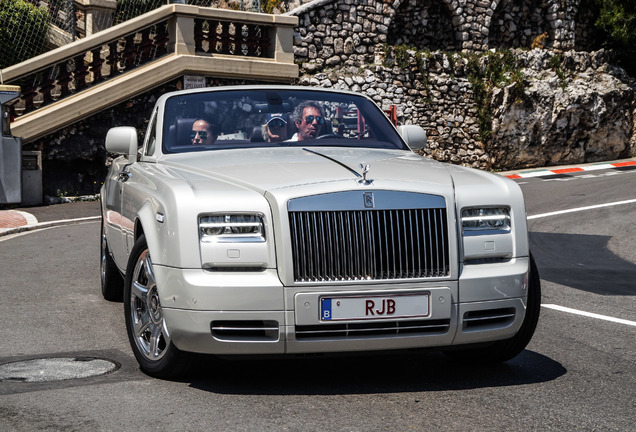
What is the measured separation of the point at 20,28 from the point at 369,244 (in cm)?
1805

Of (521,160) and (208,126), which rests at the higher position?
(208,126)

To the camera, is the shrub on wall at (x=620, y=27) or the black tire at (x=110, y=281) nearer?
the black tire at (x=110, y=281)

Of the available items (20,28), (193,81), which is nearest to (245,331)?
(193,81)

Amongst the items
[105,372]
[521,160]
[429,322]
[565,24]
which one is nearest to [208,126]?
[105,372]

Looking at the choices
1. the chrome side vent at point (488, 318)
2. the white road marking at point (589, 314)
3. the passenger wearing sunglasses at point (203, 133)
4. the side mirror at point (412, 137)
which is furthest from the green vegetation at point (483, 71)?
the chrome side vent at point (488, 318)

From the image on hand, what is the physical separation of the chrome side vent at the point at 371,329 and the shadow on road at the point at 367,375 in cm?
36

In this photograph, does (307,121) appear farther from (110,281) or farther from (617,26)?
(617,26)

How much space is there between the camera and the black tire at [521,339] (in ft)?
18.0

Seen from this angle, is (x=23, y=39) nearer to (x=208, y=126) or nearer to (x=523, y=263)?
(x=208, y=126)

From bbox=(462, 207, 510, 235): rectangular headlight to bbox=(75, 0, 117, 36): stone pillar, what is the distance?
720 inches

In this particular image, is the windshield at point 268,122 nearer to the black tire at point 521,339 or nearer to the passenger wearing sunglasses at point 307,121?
the passenger wearing sunglasses at point 307,121

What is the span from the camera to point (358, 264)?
4.96m

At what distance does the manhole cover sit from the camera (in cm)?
543

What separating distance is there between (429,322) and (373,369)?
785mm
